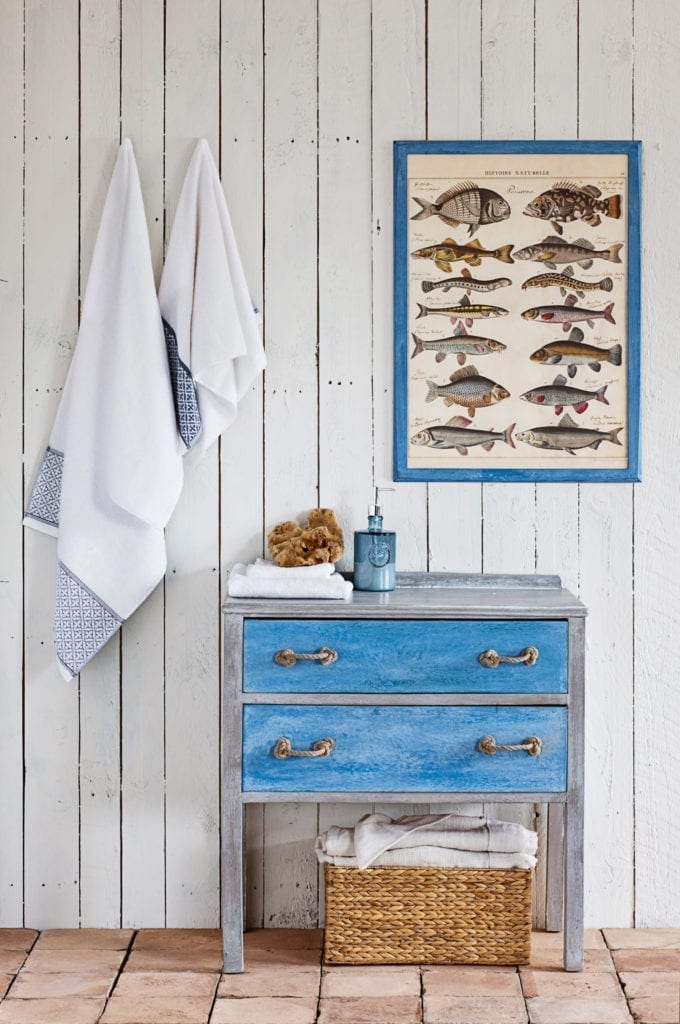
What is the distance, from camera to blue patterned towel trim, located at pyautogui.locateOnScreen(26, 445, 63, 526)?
236cm

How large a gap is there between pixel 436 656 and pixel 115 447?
831 mm

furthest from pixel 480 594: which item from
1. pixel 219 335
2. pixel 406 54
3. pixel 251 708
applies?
pixel 406 54

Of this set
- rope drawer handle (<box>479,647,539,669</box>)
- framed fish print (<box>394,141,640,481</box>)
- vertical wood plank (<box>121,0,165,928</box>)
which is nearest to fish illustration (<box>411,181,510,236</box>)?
framed fish print (<box>394,141,640,481</box>)

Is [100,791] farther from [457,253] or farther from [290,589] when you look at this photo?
[457,253]

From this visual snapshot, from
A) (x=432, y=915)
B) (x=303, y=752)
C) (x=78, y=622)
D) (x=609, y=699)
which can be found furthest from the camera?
(x=609, y=699)

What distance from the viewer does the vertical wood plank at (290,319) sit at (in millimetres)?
2344

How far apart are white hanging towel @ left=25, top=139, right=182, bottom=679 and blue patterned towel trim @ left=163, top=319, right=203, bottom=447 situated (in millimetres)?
28

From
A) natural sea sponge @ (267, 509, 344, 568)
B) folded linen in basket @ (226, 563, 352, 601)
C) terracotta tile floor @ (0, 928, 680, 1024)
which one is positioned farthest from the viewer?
natural sea sponge @ (267, 509, 344, 568)

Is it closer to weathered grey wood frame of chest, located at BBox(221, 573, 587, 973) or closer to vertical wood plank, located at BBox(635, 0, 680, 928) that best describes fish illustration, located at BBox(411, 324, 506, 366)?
vertical wood plank, located at BBox(635, 0, 680, 928)

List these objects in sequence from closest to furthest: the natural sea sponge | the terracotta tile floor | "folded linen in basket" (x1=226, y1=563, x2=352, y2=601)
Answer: the terracotta tile floor
"folded linen in basket" (x1=226, y1=563, x2=352, y2=601)
the natural sea sponge

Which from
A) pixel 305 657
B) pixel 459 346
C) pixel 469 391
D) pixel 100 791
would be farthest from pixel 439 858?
pixel 459 346

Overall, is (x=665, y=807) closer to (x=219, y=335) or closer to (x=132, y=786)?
(x=132, y=786)

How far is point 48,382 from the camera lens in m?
2.39

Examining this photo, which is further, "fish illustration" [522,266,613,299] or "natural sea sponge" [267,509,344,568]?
"fish illustration" [522,266,613,299]
